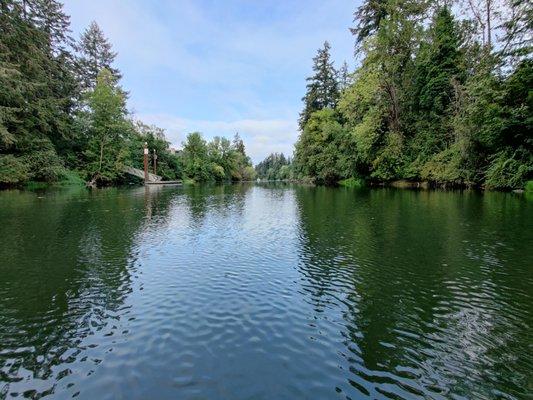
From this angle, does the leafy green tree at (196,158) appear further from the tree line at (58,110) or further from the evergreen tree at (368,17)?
the evergreen tree at (368,17)

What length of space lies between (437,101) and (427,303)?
3911cm

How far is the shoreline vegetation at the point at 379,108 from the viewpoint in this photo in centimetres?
2928

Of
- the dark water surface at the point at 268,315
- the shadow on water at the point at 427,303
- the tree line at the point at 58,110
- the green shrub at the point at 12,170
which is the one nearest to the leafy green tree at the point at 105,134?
the tree line at the point at 58,110

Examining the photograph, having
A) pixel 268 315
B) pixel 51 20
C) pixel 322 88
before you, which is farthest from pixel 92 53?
pixel 268 315

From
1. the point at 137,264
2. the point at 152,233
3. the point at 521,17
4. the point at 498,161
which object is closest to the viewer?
the point at 137,264

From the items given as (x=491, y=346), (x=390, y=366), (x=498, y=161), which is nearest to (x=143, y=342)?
(x=390, y=366)

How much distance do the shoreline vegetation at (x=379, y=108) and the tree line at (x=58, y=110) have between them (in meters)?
0.17

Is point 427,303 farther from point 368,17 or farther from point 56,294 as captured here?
point 368,17

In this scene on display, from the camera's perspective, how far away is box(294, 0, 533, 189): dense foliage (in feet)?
93.8

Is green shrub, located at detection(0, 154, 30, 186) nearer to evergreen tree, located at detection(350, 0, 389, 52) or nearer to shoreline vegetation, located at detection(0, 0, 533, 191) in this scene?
shoreline vegetation, located at detection(0, 0, 533, 191)

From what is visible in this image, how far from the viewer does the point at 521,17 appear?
2697 cm

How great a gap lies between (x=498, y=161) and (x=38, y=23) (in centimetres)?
6114

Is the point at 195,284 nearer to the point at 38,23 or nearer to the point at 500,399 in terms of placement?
the point at 500,399

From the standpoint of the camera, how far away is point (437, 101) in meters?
39.4
